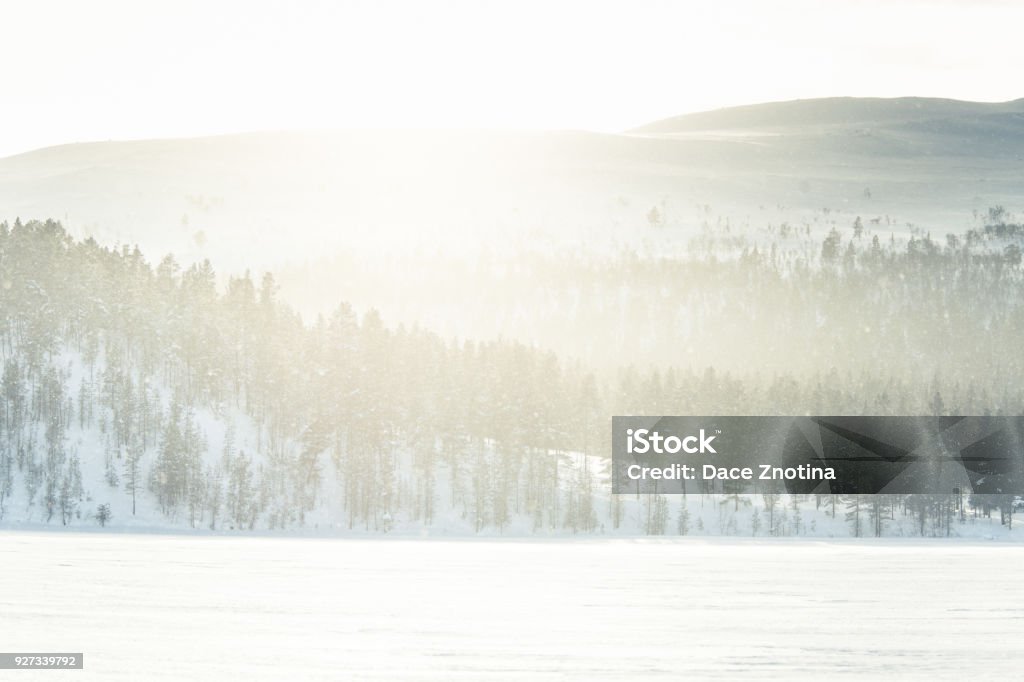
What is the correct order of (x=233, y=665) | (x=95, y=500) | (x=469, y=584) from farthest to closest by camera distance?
(x=95, y=500), (x=469, y=584), (x=233, y=665)

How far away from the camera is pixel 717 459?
406ft

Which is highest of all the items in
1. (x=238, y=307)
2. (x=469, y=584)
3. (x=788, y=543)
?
(x=238, y=307)

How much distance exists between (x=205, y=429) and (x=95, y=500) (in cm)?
1717

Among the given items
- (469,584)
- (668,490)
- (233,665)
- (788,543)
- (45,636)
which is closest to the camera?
(233,665)

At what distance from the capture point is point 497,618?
34719 mm

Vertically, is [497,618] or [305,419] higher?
[305,419]

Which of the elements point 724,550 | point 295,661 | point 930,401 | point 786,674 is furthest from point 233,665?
point 930,401

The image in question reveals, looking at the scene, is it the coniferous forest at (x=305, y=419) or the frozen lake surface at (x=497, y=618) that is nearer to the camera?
the frozen lake surface at (x=497, y=618)

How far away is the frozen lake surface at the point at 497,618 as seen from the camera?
27.1m

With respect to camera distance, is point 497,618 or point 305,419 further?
point 305,419

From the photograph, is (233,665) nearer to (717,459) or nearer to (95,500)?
(95,500)

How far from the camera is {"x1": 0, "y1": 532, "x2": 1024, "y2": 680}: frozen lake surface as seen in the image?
89.0ft

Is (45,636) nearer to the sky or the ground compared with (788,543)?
nearer to the sky

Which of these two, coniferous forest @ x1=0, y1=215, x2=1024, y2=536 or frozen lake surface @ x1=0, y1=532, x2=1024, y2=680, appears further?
coniferous forest @ x1=0, y1=215, x2=1024, y2=536
